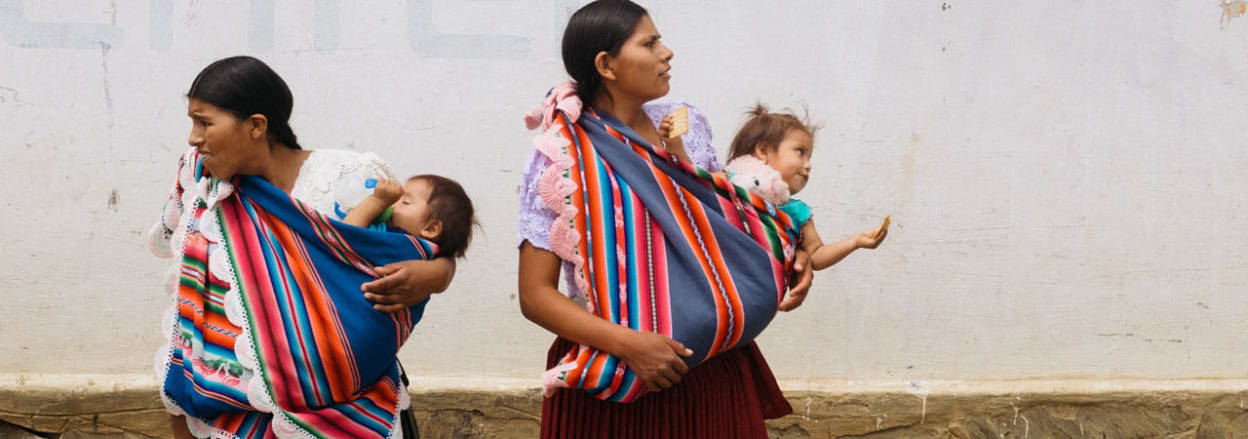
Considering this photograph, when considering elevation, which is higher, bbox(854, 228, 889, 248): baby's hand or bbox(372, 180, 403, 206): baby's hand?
bbox(372, 180, 403, 206): baby's hand

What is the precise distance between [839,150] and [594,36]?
5.99 feet

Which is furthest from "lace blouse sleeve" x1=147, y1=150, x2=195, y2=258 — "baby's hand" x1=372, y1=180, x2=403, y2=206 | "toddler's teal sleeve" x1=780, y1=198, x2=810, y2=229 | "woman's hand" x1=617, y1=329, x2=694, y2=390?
"toddler's teal sleeve" x1=780, y1=198, x2=810, y2=229

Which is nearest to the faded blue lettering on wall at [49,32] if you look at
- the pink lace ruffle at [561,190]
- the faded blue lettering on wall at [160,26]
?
the faded blue lettering on wall at [160,26]

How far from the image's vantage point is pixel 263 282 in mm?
2703

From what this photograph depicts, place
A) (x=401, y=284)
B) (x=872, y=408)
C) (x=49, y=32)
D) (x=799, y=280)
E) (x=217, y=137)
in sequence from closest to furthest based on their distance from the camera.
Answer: (x=217, y=137) < (x=401, y=284) < (x=799, y=280) < (x=49, y=32) < (x=872, y=408)

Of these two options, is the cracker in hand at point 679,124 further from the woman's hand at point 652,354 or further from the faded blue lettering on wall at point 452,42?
the faded blue lettering on wall at point 452,42

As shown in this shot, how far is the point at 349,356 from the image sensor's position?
2.76 metres

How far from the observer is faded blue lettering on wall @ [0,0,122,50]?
14.1 feet

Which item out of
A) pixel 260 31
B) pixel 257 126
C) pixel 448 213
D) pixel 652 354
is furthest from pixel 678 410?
pixel 260 31

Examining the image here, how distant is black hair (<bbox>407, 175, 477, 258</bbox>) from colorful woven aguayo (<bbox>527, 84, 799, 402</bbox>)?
241 millimetres

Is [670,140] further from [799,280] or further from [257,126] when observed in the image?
[257,126]

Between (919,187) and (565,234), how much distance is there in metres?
2.09

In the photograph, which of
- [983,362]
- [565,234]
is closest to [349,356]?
[565,234]

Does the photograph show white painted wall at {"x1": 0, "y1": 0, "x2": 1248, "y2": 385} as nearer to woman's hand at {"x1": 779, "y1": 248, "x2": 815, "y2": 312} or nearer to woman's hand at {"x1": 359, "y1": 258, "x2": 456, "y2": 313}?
woman's hand at {"x1": 779, "y1": 248, "x2": 815, "y2": 312}
